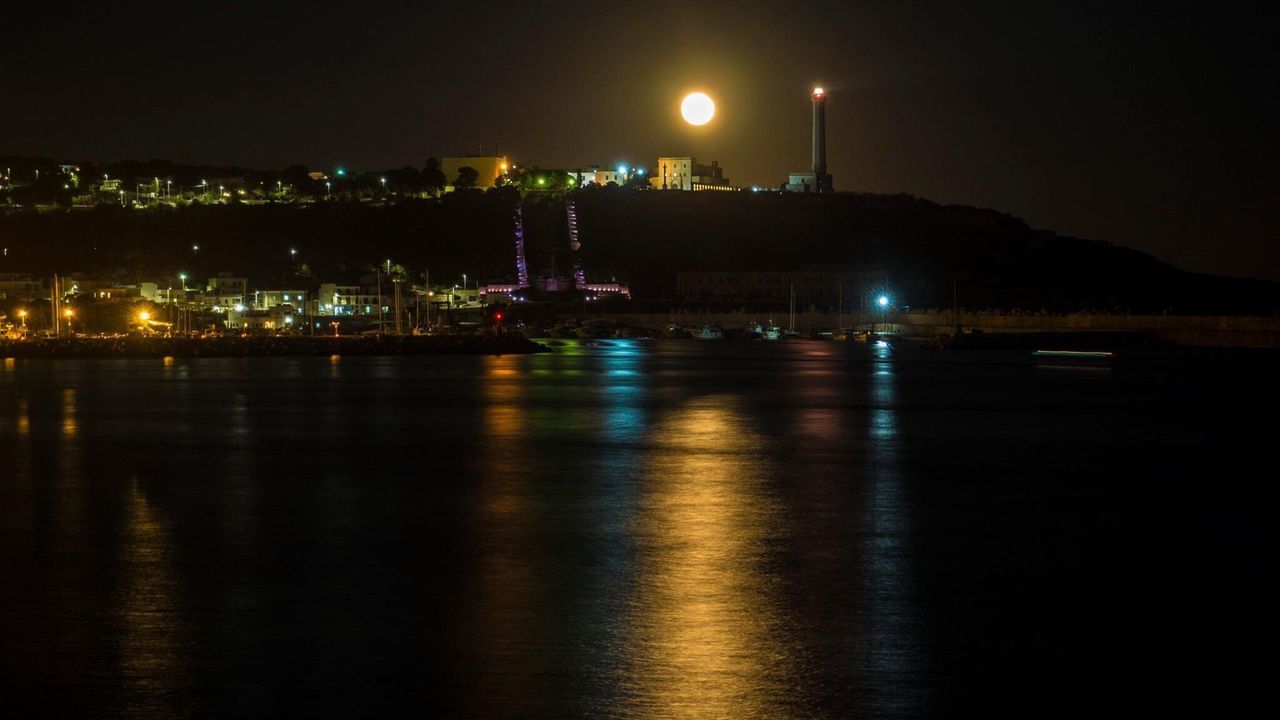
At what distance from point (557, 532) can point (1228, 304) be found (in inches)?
4385

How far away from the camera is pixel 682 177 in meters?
142

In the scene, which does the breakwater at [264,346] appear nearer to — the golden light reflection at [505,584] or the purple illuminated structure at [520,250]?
the golden light reflection at [505,584]

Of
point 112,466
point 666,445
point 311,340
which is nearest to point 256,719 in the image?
point 112,466

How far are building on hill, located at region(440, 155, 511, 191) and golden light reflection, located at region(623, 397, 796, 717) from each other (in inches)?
5300

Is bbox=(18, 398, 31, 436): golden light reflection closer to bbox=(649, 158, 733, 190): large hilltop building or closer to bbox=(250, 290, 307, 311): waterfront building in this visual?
bbox=(250, 290, 307, 311): waterfront building

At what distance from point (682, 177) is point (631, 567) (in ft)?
442

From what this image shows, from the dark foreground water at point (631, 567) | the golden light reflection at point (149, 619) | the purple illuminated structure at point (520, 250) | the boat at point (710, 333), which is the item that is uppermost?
the purple illuminated structure at point (520, 250)

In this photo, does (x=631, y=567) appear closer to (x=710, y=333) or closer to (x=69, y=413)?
(x=69, y=413)

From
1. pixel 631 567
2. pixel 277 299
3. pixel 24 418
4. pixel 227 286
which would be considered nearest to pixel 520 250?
pixel 277 299

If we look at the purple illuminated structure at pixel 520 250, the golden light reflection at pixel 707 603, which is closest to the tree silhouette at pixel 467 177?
the purple illuminated structure at pixel 520 250

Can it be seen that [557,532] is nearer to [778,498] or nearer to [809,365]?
[778,498]

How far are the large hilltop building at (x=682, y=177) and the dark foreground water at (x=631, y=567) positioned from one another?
4720 inches

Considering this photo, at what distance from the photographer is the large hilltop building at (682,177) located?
141 metres

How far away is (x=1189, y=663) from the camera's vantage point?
6.89 m
